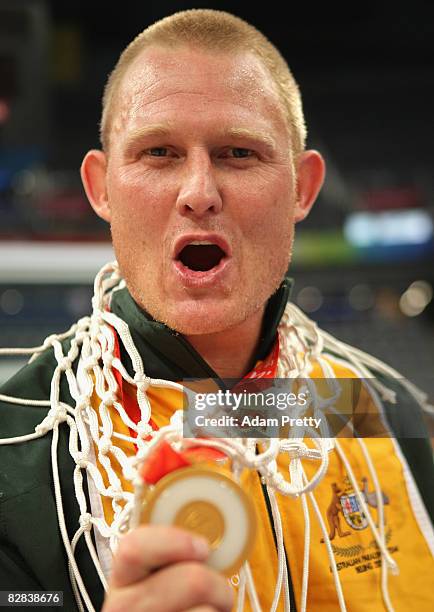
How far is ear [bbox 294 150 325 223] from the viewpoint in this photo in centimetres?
100

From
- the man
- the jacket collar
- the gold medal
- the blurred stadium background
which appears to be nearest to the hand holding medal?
the gold medal

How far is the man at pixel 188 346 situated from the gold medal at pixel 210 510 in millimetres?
238

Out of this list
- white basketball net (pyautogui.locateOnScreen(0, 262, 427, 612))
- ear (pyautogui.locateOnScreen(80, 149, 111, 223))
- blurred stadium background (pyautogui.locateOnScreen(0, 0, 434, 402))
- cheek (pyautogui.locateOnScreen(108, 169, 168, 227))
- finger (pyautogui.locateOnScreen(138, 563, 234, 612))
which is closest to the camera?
finger (pyautogui.locateOnScreen(138, 563, 234, 612))

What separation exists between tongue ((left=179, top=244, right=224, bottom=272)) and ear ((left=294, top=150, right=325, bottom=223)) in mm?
158

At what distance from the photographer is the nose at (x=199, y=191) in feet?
2.65

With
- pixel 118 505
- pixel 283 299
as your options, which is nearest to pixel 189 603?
pixel 118 505

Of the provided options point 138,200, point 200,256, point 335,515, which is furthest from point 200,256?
point 335,515

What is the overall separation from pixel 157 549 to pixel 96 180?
25.0 inches

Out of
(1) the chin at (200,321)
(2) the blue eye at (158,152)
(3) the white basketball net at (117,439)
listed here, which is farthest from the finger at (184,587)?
(2) the blue eye at (158,152)

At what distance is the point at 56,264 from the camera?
6332 mm

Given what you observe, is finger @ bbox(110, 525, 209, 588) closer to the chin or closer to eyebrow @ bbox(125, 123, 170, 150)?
the chin

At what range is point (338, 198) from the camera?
663 centimetres

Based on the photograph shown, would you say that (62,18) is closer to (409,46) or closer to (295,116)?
(409,46)

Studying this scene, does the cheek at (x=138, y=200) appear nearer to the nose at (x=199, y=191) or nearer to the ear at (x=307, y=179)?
the nose at (x=199, y=191)
